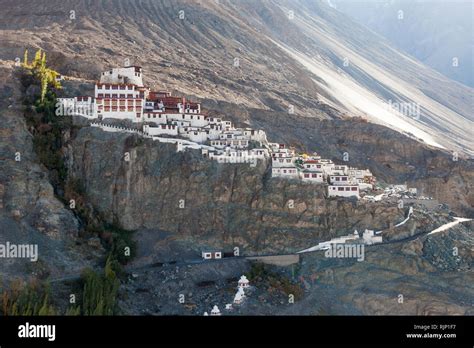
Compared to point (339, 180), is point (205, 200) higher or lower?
lower

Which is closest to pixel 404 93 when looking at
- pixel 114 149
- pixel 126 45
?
pixel 126 45

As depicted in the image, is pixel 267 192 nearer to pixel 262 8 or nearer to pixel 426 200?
pixel 426 200

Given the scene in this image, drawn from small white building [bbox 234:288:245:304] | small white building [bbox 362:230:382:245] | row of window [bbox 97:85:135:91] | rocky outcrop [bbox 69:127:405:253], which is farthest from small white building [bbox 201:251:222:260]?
row of window [bbox 97:85:135:91]

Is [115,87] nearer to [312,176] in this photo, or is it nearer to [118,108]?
[118,108]

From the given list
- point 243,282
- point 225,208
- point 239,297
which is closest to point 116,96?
point 225,208

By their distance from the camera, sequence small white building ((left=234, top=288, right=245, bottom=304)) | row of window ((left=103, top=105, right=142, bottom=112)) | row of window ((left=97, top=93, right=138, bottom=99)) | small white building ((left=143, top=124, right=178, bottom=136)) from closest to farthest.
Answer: small white building ((left=234, top=288, right=245, bottom=304)) < small white building ((left=143, top=124, right=178, bottom=136)) < row of window ((left=103, top=105, right=142, bottom=112)) < row of window ((left=97, top=93, right=138, bottom=99))

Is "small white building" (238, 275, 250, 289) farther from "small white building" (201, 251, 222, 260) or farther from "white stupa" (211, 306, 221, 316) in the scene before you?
"small white building" (201, 251, 222, 260)

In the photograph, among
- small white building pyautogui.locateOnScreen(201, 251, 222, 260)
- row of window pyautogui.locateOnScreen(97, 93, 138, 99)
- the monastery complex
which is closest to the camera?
small white building pyautogui.locateOnScreen(201, 251, 222, 260)

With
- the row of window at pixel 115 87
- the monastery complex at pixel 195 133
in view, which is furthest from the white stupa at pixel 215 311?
the row of window at pixel 115 87

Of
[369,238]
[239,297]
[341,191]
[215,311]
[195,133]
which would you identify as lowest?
[215,311]
